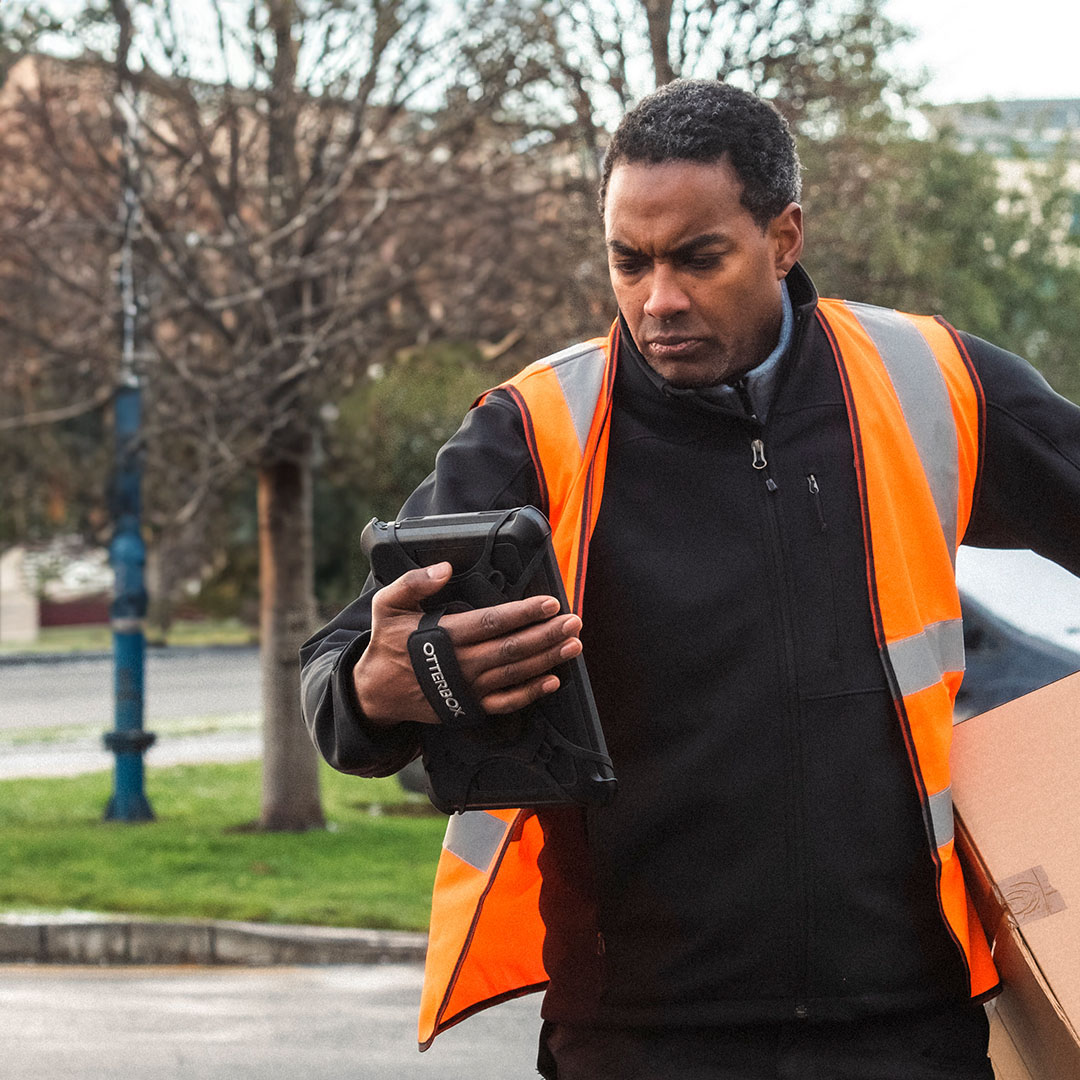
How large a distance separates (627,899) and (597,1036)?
16 centimetres

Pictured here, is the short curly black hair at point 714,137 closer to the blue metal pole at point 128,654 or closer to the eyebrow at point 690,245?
the eyebrow at point 690,245

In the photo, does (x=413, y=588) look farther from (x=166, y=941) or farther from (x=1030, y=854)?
(x=166, y=941)

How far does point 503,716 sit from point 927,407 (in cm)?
66

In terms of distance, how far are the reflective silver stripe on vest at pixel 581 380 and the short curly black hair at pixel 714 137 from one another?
17cm

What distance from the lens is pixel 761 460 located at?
6.98 ft

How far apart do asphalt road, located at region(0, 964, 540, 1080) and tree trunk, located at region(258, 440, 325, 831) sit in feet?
8.89

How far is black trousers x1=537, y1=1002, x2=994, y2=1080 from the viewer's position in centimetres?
200

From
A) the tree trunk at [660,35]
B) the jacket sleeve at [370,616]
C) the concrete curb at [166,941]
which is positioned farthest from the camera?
the tree trunk at [660,35]

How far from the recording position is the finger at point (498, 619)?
1.76 m

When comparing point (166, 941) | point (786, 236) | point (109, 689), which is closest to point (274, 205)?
point (166, 941)

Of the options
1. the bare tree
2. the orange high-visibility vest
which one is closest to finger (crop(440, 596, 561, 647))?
the orange high-visibility vest

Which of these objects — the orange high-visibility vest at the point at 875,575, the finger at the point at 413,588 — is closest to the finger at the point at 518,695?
the finger at the point at 413,588

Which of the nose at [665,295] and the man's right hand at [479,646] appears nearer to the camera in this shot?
the man's right hand at [479,646]

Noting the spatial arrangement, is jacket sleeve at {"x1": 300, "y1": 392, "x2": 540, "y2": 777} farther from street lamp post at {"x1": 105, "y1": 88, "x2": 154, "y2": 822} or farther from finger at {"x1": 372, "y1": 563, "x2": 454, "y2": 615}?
street lamp post at {"x1": 105, "y1": 88, "x2": 154, "y2": 822}
